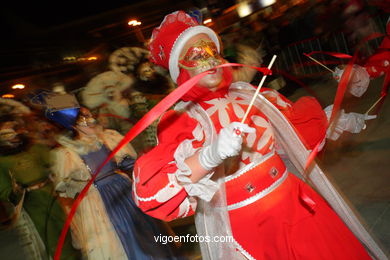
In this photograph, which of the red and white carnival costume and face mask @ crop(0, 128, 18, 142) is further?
face mask @ crop(0, 128, 18, 142)

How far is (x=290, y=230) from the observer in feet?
4.23

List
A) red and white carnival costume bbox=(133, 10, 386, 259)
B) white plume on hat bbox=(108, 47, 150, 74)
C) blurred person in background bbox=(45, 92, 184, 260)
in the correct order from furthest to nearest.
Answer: white plume on hat bbox=(108, 47, 150, 74)
blurred person in background bbox=(45, 92, 184, 260)
red and white carnival costume bbox=(133, 10, 386, 259)

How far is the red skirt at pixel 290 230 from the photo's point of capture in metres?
1.23

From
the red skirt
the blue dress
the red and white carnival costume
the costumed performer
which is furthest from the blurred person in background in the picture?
the red skirt

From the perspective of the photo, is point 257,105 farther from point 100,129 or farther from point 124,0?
point 124,0

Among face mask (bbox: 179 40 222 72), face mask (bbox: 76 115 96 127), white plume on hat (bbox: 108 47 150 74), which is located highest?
white plume on hat (bbox: 108 47 150 74)

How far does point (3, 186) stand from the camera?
102 inches

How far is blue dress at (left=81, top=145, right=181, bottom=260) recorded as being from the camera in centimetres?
256

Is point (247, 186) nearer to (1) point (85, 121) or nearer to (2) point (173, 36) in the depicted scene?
(2) point (173, 36)

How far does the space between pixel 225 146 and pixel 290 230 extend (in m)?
0.58

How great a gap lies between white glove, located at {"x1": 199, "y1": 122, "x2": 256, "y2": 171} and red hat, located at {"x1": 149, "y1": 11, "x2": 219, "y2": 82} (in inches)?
24.2

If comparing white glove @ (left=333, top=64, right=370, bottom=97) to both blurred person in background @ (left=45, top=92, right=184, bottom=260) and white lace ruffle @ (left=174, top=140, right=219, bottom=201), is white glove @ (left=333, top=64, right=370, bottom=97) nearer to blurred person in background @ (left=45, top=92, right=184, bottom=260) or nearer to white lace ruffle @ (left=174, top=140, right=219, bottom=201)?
white lace ruffle @ (left=174, top=140, right=219, bottom=201)

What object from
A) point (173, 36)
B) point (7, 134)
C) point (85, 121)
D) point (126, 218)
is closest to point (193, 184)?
point (173, 36)

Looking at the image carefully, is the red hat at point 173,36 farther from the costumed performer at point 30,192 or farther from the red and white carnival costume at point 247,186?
the costumed performer at point 30,192
